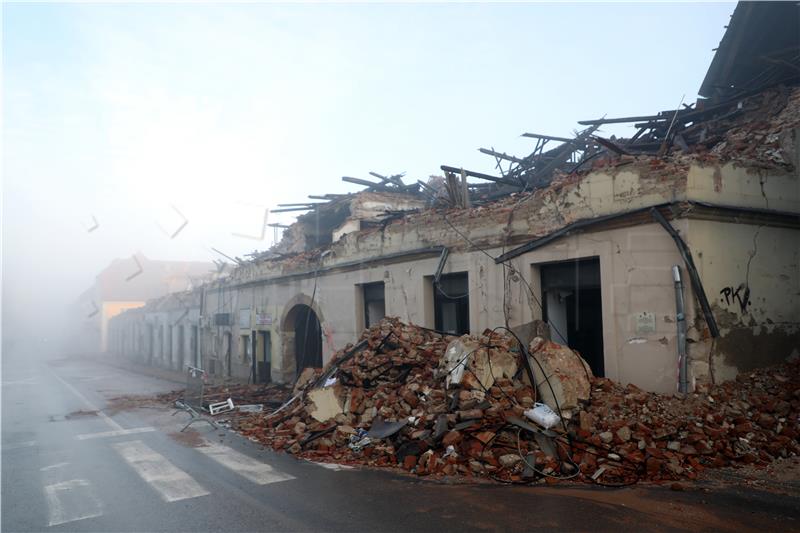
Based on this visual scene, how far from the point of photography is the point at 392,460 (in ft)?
27.6

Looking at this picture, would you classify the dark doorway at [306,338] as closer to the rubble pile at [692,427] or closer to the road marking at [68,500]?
the road marking at [68,500]

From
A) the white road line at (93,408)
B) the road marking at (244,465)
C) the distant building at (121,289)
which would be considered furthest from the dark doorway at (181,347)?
the distant building at (121,289)

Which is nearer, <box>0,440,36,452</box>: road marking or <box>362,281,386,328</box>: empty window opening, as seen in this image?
<box>0,440,36,452</box>: road marking

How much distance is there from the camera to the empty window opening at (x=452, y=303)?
1324cm

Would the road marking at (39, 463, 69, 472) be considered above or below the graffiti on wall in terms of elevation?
below

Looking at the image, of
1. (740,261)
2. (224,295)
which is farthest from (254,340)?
(740,261)

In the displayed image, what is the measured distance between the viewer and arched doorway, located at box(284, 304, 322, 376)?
19.4 metres

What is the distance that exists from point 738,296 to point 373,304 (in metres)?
9.69

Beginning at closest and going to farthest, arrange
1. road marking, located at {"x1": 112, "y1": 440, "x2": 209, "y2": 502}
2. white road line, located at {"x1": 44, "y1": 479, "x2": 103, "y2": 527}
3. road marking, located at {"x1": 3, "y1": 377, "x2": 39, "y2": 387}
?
white road line, located at {"x1": 44, "y1": 479, "x2": 103, "y2": 527} → road marking, located at {"x1": 112, "y1": 440, "x2": 209, "y2": 502} → road marking, located at {"x1": 3, "y1": 377, "x2": 39, "y2": 387}

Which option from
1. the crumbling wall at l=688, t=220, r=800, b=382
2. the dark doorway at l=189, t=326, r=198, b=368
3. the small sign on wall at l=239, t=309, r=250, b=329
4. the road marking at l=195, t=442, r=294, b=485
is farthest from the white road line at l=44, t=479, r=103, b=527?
the dark doorway at l=189, t=326, r=198, b=368

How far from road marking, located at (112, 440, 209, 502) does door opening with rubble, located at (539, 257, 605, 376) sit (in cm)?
717

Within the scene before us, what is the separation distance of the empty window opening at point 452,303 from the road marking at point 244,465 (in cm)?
566

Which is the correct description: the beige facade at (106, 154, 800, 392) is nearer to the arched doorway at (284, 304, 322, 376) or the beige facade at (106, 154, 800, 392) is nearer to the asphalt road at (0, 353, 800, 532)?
the asphalt road at (0, 353, 800, 532)

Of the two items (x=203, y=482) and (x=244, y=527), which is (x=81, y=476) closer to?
(x=203, y=482)
